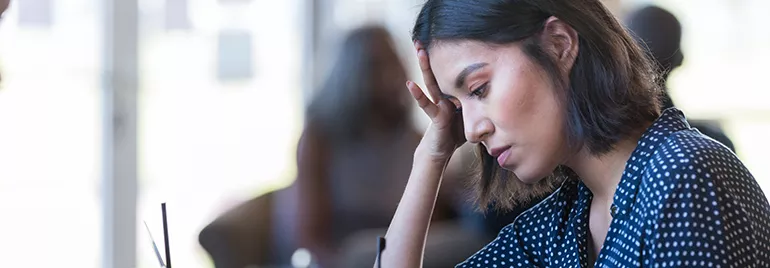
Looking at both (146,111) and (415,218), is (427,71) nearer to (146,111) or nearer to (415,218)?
(415,218)

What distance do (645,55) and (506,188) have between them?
0.30m

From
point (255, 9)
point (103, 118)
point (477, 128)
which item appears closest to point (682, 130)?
point (477, 128)

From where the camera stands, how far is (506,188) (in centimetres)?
147

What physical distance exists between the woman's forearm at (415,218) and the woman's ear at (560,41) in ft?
1.18

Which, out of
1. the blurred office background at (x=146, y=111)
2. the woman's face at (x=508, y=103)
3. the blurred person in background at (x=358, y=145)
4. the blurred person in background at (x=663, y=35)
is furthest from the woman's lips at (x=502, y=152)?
the blurred office background at (x=146, y=111)

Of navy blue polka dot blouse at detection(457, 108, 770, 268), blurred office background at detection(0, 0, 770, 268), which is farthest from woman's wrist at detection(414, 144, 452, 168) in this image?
blurred office background at detection(0, 0, 770, 268)

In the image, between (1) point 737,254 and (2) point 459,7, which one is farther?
(2) point 459,7

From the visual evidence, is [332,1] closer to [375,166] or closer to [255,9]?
[255,9]

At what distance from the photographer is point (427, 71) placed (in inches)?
53.1

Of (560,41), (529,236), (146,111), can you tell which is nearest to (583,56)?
(560,41)

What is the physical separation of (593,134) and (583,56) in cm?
10

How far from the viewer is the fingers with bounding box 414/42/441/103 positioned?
1.33 meters

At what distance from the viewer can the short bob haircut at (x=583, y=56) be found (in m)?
1.20

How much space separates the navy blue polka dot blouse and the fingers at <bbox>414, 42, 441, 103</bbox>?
1.04 feet
